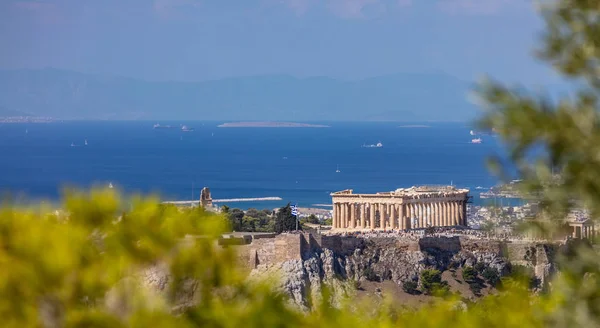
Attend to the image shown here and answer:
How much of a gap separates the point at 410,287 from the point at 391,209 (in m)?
9.78

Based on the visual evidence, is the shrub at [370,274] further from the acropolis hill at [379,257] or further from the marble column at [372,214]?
the marble column at [372,214]

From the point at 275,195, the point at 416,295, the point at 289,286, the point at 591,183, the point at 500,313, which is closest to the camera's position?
the point at 591,183

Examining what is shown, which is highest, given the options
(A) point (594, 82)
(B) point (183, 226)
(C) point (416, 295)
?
(A) point (594, 82)

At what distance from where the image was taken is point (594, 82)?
923 cm

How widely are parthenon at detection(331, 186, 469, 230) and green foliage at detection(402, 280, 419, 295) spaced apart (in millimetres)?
8113

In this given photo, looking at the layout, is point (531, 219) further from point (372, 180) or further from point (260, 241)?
point (372, 180)

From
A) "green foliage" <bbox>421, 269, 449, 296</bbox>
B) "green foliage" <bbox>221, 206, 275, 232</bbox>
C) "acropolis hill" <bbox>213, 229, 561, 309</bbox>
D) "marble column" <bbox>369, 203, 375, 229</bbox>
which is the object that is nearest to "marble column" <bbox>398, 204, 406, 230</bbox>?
"marble column" <bbox>369, 203, 375, 229</bbox>

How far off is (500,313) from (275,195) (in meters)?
122

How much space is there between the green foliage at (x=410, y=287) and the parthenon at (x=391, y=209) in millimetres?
8113

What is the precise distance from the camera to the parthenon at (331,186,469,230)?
57.0m

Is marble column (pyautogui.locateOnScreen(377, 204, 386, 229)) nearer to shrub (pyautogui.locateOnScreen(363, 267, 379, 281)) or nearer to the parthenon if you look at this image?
the parthenon

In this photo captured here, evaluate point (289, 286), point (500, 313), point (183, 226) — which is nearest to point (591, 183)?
point (500, 313)

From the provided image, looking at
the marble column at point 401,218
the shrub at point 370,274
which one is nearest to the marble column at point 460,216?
the marble column at point 401,218

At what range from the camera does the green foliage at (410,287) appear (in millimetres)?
47719
